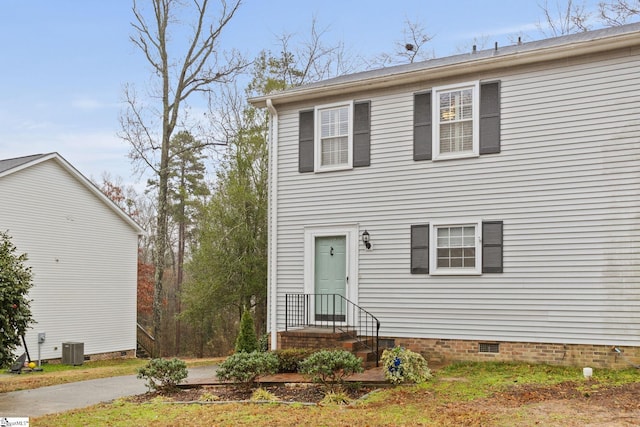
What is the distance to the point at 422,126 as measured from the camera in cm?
1230

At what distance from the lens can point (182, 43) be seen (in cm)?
2583

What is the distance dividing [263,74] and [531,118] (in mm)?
15107

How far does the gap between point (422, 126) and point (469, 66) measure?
145 cm

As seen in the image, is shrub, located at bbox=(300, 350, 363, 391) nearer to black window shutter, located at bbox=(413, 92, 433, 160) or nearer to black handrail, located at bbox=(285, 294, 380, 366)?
black handrail, located at bbox=(285, 294, 380, 366)

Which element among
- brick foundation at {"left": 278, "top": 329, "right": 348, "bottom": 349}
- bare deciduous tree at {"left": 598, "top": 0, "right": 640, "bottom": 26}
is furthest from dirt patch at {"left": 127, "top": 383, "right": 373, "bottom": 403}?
bare deciduous tree at {"left": 598, "top": 0, "right": 640, "bottom": 26}

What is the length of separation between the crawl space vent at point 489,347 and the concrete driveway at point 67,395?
18.0 ft

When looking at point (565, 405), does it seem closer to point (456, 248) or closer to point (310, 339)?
point (456, 248)

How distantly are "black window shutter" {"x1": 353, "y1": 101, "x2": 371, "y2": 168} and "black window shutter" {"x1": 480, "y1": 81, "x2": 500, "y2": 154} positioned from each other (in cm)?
237

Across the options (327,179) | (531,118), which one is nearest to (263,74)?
(327,179)

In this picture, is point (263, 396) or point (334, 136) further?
point (334, 136)

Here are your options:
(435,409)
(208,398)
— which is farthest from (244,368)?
(435,409)

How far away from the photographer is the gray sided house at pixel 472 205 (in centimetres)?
1052

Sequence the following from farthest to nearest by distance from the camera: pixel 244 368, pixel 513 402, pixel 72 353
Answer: pixel 72 353 → pixel 244 368 → pixel 513 402

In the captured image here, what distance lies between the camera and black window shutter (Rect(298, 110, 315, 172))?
13.5m
